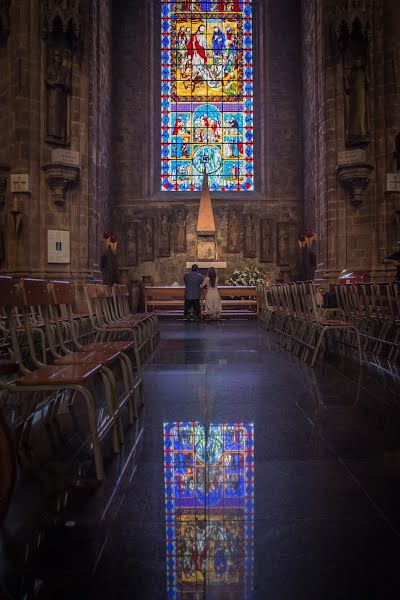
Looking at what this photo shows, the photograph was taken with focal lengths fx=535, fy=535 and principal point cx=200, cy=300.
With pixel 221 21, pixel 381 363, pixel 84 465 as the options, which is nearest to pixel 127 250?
pixel 221 21

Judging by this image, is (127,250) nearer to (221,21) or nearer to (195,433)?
(221,21)

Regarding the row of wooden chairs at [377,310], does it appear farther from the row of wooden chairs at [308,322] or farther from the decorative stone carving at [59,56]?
the decorative stone carving at [59,56]

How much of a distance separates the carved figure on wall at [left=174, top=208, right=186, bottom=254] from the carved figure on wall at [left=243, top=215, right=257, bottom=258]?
6.66 feet

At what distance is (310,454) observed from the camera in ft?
9.22

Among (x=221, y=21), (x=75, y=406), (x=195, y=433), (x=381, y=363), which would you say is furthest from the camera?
(x=221, y=21)

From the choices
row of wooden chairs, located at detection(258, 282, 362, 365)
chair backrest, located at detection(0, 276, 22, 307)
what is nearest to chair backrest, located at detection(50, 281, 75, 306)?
chair backrest, located at detection(0, 276, 22, 307)

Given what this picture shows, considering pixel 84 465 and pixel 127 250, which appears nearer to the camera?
pixel 84 465

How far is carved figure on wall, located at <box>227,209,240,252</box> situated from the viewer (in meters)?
17.7

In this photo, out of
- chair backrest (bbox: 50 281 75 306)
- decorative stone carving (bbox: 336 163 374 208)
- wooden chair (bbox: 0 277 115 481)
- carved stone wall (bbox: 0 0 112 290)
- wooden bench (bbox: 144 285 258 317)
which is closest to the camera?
wooden chair (bbox: 0 277 115 481)

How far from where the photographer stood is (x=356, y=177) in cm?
1297

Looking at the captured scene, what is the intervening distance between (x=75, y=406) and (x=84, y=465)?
1407mm

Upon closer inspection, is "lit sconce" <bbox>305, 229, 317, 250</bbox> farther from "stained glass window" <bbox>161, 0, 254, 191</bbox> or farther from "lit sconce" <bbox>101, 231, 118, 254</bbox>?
"lit sconce" <bbox>101, 231, 118, 254</bbox>

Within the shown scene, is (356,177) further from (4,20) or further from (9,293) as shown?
(9,293)

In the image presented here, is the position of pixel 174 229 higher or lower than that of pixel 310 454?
higher
